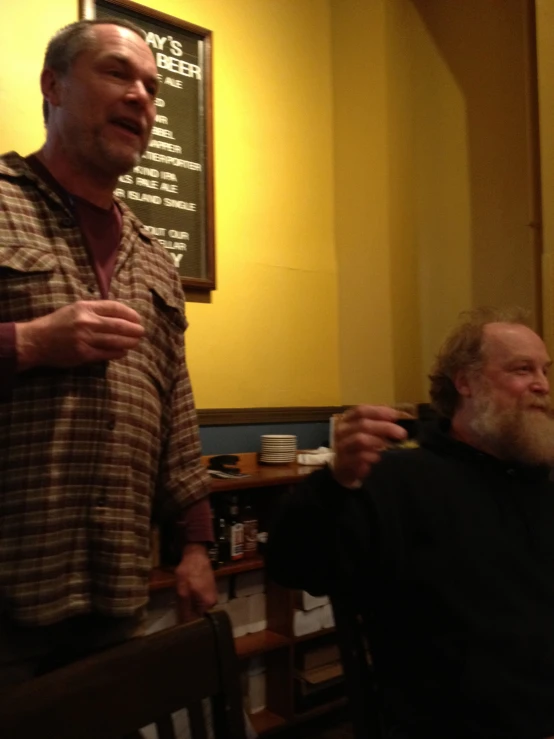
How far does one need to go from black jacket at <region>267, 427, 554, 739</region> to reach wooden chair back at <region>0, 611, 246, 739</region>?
395mm

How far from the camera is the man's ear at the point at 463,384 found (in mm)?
1625

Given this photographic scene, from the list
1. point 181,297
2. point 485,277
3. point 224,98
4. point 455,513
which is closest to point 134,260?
point 181,297

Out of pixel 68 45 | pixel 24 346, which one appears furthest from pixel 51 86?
pixel 24 346

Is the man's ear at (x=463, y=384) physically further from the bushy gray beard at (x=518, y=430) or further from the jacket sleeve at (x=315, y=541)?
the jacket sleeve at (x=315, y=541)

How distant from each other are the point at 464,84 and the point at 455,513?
219cm

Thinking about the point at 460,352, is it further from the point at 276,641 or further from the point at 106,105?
the point at 276,641

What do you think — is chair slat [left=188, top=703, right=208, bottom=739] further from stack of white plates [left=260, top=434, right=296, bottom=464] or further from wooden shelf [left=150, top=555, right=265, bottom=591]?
stack of white plates [left=260, top=434, right=296, bottom=464]

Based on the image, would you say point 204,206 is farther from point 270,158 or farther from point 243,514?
point 243,514

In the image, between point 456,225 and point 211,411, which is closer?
point 211,411

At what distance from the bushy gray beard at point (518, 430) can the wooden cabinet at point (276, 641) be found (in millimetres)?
893

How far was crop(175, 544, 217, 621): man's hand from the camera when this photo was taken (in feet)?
4.33

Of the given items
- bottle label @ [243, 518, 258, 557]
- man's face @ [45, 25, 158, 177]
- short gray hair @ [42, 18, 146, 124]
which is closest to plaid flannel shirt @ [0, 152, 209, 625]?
man's face @ [45, 25, 158, 177]

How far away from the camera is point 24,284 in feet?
3.76

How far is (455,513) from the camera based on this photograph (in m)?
1.37
